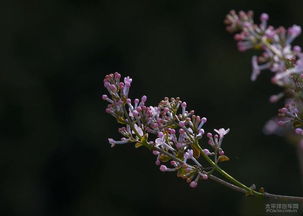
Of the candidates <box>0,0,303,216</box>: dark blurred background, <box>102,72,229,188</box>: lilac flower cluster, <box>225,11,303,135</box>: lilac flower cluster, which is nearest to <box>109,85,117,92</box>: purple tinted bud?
<box>102,72,229,188</box>: lilac flower cluster

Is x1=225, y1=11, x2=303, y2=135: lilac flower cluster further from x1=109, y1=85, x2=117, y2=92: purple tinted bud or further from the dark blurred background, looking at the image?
the dark blurred background

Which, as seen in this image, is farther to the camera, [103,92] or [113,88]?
[103,92]

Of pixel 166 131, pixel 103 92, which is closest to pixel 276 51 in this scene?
pixel 166 131

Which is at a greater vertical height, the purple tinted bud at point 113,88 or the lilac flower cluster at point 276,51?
the purple tinted bud at point 113,88

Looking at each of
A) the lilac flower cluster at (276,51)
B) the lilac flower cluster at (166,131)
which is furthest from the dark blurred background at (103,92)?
the lilac flower cluster at (276,51)

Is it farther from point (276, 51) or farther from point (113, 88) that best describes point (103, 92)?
point (276, 51)

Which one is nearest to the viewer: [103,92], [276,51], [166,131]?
[276,51]

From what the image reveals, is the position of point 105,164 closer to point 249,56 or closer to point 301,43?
point 249,56

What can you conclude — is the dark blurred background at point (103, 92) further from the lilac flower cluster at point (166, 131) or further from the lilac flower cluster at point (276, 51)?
the lilac flower cluster at point (276, 51)

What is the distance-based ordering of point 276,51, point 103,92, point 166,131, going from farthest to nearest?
point 103,92 → point 166,131 → point 276,51
